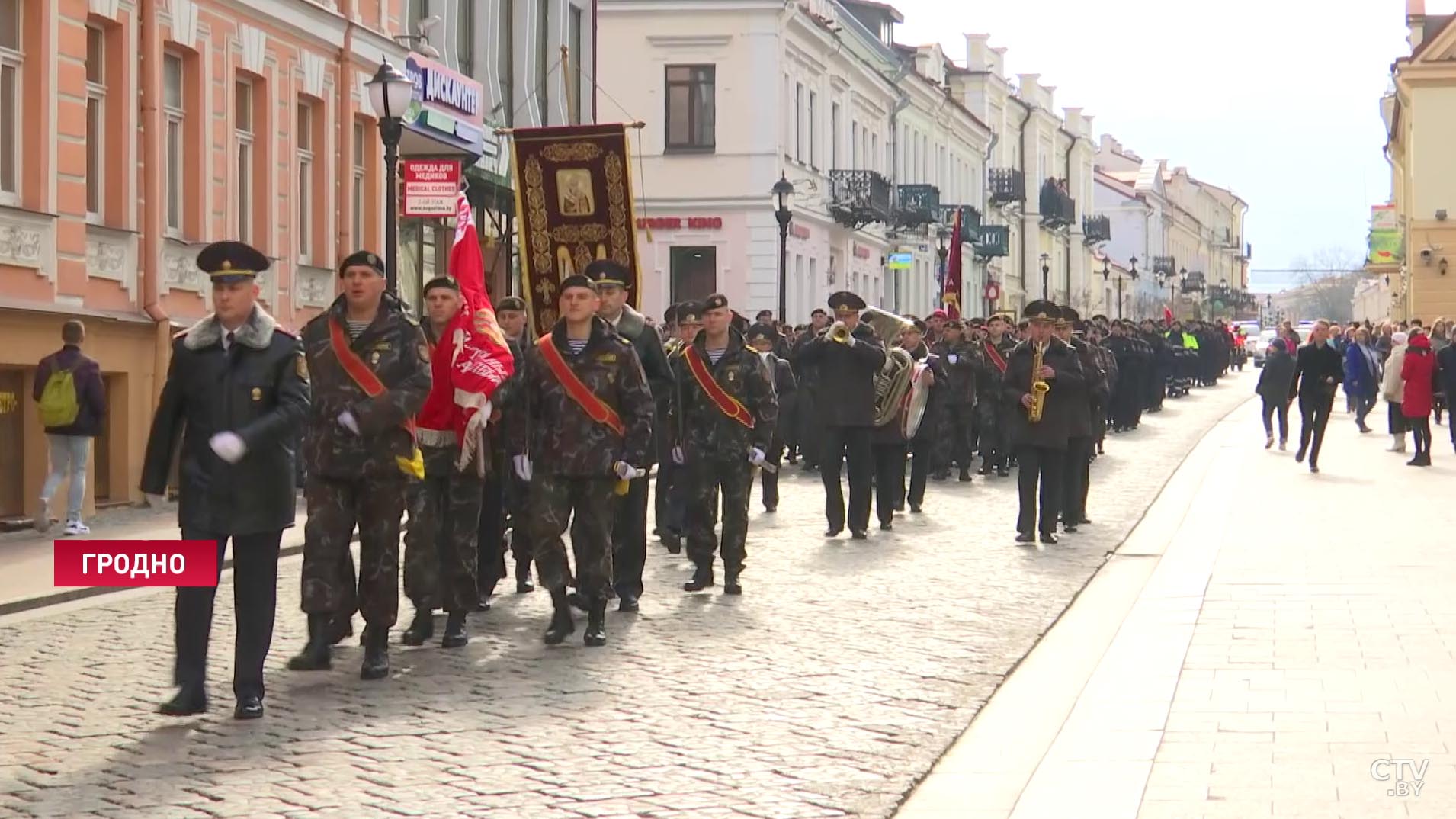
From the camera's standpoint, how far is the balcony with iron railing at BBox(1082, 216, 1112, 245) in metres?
98.4

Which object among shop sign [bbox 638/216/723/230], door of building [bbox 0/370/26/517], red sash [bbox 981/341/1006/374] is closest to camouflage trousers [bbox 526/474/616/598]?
door of building [bbox 0/370/26/517]

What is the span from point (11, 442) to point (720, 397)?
7595mm

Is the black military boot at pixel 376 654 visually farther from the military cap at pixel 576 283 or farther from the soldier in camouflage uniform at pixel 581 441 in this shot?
the military cap at pixel 576 283

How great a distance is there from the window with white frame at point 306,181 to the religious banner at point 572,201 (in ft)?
20.6

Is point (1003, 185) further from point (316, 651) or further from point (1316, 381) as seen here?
point (316, 651)

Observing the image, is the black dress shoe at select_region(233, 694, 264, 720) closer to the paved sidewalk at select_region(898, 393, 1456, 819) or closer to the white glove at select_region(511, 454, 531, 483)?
the paved sidewalk at select_region(898, 393, 1456, 819)

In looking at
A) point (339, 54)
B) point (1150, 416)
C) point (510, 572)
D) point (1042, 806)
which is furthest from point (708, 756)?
point (1150, 416)

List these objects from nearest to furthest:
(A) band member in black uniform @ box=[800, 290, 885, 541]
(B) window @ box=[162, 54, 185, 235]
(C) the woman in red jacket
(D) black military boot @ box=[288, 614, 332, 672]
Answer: (D) black military boot @ box=[288, 614, 332, 672], (A) band member in black uniform @ box=[800, 290, 885, 541], (B) window @ box=[162, 54, 185, 235], (C) the woman in red jacket

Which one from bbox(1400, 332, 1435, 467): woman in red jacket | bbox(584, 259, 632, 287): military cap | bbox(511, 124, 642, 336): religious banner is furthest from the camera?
bbox(1400, 332, 1435, 467): woman in red jacket

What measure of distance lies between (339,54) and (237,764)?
65.8 feet

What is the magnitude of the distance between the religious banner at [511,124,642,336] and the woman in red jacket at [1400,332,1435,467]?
38.5 ft

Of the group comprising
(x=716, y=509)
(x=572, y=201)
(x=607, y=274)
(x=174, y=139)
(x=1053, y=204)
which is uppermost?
(x=1053, y=204)

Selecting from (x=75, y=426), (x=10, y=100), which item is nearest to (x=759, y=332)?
(x=75, y=426)

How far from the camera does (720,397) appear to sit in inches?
555
